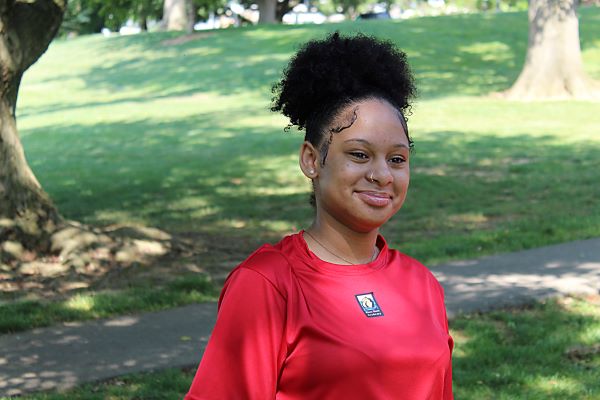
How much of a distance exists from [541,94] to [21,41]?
1614 cm

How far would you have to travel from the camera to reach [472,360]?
19.0 feet

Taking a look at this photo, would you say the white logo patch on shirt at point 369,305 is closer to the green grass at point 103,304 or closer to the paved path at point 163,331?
the paved path at point 163,331

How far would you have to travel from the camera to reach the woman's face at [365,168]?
93.4 inches

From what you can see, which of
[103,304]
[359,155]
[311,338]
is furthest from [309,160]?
[103,304]

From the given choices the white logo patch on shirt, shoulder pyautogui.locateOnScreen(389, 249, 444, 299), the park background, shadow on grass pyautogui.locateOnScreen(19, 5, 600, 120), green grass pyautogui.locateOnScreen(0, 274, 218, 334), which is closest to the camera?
the white logo patch on shirt

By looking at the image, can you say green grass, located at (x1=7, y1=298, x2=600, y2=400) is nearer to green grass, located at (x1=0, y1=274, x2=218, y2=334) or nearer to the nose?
green grass, located at (x1=0, y1=274, x2=218, y2=334)

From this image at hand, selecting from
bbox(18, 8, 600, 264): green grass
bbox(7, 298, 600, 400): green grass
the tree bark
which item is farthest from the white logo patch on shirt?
the tree bark

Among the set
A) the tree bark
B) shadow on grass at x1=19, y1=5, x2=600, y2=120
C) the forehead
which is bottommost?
shadow on grass at x1=19, y1=5, x2=600, y2=120

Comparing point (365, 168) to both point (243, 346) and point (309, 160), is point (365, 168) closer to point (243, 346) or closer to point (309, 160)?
point (309, 160)

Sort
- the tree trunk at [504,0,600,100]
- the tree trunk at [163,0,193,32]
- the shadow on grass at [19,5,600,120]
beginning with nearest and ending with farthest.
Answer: the tree trunk at [504,0,600,100] < the shadow on grass at [19,5,600,120] < the tree trunk at [163,0,193,32]

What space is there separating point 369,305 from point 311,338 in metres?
0.17

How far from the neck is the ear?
0.13 m

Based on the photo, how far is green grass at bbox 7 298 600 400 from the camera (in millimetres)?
5301

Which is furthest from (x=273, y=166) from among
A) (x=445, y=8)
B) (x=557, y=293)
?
(x=445, y=8)
